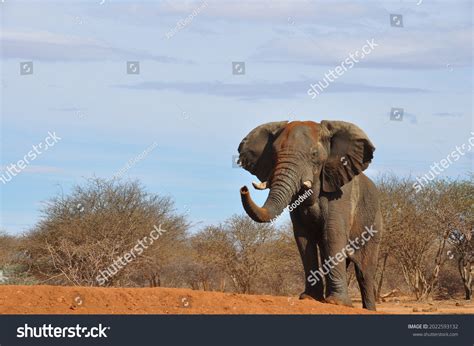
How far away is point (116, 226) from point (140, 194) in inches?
106

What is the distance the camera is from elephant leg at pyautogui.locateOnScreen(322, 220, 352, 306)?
17.8 meters

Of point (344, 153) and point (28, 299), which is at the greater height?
point (344, 153)

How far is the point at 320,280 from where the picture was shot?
723 inches

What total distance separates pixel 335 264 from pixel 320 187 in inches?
58.0

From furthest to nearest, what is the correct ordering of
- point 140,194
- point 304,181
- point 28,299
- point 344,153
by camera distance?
point 140,194 < point 344,153 < point 304,181 < point 28,299

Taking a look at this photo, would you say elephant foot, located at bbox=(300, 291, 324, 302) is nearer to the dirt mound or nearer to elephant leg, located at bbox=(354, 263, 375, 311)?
the dirt mound

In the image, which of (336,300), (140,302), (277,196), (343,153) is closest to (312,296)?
(336,300)

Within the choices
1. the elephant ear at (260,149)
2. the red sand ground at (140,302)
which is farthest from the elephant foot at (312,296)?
the elephant ear at (260,149)

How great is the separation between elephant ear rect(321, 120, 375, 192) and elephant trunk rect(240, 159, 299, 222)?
1301 millimetres

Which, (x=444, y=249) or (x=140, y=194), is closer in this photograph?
(x=140, y=194)

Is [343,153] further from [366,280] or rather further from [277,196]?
[366,280]

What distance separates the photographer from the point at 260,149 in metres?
18.9

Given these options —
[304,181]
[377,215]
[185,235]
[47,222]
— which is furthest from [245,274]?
[304,181]
